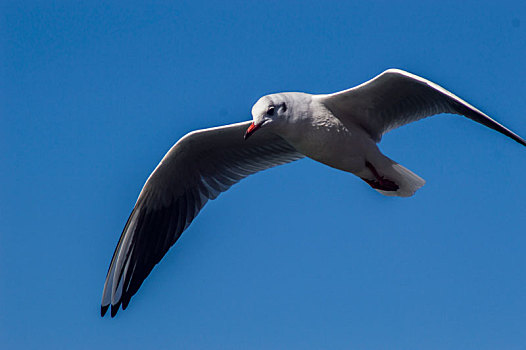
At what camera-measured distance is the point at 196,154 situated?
7406mm

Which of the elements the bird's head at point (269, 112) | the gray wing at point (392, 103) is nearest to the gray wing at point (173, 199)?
the gray wing at point (392, 103)

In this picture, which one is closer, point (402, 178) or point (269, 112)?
point (269, 112)

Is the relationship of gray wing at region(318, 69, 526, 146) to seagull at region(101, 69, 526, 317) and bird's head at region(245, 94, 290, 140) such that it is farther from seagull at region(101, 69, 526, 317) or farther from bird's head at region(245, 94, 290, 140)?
bird's head at region(245, 94, 290, 140)

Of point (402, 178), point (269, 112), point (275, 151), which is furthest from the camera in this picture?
point (275, 151)

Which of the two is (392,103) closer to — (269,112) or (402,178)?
(402,178)

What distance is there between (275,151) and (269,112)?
1631mm

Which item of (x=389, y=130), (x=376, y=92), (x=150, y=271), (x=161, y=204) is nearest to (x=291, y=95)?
(x=376, y=92)

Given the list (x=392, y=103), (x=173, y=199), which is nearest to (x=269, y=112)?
(x=392, y=103)

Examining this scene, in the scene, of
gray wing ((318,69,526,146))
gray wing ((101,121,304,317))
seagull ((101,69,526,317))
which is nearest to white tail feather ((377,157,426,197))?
seagull ((101,69,526,317))

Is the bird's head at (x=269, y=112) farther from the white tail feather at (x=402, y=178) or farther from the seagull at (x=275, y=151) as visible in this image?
the white tail feather at (x=402, y=178)

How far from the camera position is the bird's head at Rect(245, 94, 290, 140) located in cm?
595

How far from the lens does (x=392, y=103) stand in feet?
21.9

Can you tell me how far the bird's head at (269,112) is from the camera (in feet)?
19.5

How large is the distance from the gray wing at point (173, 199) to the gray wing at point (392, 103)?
43.0 inches
